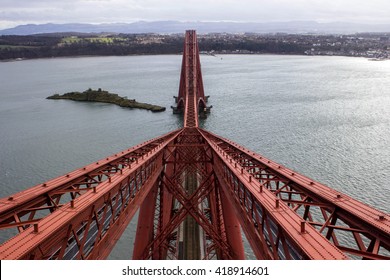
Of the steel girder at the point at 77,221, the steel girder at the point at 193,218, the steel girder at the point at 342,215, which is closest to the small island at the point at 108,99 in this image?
the steel girder at the point at 193,218

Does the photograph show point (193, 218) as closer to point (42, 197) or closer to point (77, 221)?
point (42, 197)

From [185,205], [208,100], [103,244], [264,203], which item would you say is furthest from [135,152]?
[208,100]

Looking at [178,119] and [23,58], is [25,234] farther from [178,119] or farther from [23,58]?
[23,58]

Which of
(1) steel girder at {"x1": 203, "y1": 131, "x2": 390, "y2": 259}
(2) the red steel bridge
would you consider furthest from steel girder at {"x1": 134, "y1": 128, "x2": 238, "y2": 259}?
(1) steel girder at {"x1": 203, "y1": 131, "x2": 390, "y2": 259}

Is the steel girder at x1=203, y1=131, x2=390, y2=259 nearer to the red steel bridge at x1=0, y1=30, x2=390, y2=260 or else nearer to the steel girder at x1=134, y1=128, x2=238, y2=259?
the red steel bridge at x1=0, y1=30, x2=390, y2=260

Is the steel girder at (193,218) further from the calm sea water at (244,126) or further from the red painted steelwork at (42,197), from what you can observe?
the red painted steelwork at (42,197)

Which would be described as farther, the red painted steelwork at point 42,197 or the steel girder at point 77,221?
the red painted steelwork at point 42,197
